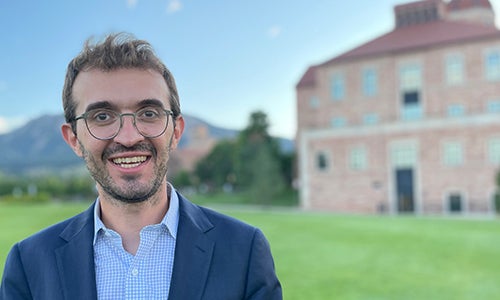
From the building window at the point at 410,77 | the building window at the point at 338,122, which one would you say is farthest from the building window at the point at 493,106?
the building window at the point at 338,122

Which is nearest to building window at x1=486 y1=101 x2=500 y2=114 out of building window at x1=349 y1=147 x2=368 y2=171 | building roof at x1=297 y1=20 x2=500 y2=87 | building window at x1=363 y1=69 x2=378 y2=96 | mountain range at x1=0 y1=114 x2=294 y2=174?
building roof at x1=297 y1=20 x2=500 y2=87

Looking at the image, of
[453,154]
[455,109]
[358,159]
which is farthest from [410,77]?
[358,159]

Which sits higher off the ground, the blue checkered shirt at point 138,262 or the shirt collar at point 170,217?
the shirt collar at point 170,217

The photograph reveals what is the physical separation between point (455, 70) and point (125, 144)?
158ft

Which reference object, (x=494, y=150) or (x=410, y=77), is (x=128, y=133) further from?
(x=410, y=77)

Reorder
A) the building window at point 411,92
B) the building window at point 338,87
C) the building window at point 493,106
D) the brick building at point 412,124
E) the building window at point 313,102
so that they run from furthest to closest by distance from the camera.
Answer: the building window at point 313,102
the building window at point 338,87
the building window at point 411,92
the building window at point 493,106
the brick building at point 412,124

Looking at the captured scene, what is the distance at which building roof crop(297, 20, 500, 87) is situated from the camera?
46.0m

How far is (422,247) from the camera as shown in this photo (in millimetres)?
17016

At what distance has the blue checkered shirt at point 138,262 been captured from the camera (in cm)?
241

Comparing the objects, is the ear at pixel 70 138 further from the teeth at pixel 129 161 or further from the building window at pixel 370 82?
the building window at pixel 370 82

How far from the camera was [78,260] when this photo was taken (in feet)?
8.21

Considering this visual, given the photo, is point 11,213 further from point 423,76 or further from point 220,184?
point 220,184

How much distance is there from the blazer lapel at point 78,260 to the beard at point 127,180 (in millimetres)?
261

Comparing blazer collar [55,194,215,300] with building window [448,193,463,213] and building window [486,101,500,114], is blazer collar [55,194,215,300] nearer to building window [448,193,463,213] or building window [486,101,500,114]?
building window [448,193,463,213]
